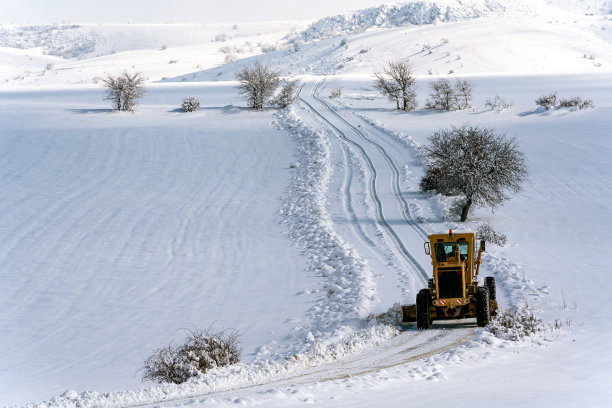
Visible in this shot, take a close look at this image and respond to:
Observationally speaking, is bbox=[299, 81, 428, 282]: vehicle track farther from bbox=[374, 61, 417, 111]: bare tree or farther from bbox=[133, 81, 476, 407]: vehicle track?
bbox=[374, 61, 417, 111]: bare tree

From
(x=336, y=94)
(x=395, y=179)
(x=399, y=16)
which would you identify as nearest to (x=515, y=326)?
(x=395, y=179)

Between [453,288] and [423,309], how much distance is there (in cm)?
74

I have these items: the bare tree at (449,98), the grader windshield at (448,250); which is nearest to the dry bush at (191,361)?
the grader windshield at (448,250)

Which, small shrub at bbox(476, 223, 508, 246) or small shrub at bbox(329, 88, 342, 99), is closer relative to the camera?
small shrub at bbox(476, 223, 508, 246)

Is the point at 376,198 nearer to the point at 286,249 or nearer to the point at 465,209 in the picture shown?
the point at 465,209

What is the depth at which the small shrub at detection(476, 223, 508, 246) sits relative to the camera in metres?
19.5

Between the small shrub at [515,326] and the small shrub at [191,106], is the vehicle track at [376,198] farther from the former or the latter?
the small shrub at [191,106]

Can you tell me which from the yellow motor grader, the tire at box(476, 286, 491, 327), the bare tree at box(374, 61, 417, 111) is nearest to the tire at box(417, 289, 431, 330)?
the yellow motor grader

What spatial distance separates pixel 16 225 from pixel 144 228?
5.17 meters

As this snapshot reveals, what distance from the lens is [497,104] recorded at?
43.5m

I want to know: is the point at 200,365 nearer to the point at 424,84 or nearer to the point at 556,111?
the point at 556,111

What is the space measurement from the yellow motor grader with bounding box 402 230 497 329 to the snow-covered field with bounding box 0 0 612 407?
30 centimetres

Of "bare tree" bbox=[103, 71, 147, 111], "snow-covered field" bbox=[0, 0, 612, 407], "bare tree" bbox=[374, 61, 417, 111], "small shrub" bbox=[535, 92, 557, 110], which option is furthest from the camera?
"bare tree" bbox=[103, 71, 147, 111]

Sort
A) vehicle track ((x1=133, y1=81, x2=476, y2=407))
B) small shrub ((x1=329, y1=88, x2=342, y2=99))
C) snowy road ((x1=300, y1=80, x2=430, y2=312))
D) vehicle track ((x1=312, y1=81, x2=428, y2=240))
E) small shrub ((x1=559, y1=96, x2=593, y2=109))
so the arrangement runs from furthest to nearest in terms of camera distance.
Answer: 1. small shrub ((x1=329, y1=88, x2=342, y2=99))
2. small shrub ((x1=559, y1=96, x2=593, y2=109))
3. vehicle track ((x1=312, y1=81, x2=428, y2=240))
4. snowy road ((x1=300, y1=80, x2=430, y2=312))
5. vehicle track ((x1=133, y1=81, x2=476, y2=407))
